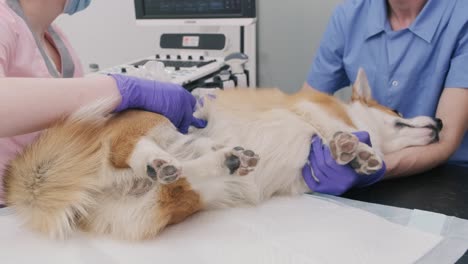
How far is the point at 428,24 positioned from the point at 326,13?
1.02 m

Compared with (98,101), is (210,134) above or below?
below

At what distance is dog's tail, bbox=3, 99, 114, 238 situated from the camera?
772mm

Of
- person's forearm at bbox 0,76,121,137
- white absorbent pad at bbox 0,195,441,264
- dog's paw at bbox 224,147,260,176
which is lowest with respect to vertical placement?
white absorbent pad at bbox 0,195,441,264

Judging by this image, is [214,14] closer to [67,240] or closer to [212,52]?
[212,52]

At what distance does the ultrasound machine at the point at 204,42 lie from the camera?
1.93m

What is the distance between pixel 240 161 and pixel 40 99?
0.40 meters

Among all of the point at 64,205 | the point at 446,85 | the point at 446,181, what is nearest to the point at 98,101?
the point at 64,205

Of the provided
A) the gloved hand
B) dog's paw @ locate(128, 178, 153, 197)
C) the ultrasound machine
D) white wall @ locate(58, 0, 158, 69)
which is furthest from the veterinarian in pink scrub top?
white wall @ locate(58, 0, 158, 69)

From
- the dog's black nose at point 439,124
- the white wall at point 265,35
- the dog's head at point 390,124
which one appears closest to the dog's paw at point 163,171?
the dog's head at point 390,124

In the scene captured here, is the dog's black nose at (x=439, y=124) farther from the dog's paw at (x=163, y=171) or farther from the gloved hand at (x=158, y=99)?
the dog's paw at (x=163, y=171)

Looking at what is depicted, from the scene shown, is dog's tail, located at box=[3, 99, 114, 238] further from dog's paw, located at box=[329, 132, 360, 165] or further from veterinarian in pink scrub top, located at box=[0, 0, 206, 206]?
dog's paw, located at box=[329, 132, 360, 165]

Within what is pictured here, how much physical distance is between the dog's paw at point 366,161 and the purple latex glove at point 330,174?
0.05 feet

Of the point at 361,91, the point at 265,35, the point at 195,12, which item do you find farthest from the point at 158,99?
the point at 265,35

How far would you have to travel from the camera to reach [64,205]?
0.77 metres
